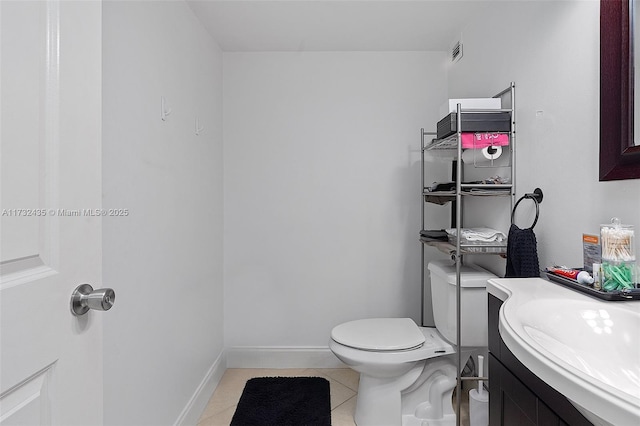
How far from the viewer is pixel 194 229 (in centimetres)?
190

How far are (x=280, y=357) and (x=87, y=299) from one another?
1953 mm

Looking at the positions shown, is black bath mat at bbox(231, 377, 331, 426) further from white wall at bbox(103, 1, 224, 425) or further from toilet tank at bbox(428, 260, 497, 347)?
toilet tank at bbox(428, 260, 497, 347)

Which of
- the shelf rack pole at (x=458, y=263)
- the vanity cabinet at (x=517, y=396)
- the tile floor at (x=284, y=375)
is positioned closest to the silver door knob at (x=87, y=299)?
the vanity cabinet at (x=517, y=396)

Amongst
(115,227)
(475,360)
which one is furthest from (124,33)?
(475,360)

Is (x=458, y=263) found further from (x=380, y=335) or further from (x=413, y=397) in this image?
(x=413, y=397)

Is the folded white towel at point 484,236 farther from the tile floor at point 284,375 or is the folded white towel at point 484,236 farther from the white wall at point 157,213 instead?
the white wall at point 157,213

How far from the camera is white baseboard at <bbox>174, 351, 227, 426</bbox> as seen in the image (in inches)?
67.5

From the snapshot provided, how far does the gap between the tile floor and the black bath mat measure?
44mm

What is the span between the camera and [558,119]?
4.24 feet

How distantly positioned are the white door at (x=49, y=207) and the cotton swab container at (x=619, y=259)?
1276 millimetres

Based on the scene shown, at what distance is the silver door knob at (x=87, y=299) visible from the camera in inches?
26.4

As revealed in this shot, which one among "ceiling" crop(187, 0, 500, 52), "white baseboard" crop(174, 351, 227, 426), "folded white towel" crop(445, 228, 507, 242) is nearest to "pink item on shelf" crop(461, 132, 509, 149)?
"folded white towel" crop(445, 228, 507, 242)

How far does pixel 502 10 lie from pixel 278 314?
7.33ft

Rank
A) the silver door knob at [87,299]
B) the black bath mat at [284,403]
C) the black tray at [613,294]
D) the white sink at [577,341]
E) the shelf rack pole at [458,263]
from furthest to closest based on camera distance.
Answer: the black bath mat at [284,403]
the shelf rack pole at [458,263]
the black tray at [613,294]
the silver door knob at [87,299]
the white sink at [577,341]
